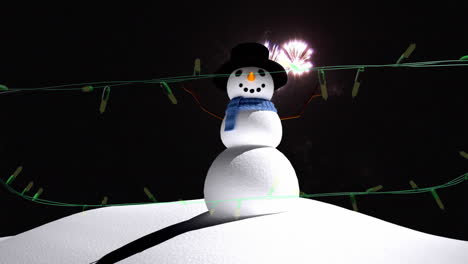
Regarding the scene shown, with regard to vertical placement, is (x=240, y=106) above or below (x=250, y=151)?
above

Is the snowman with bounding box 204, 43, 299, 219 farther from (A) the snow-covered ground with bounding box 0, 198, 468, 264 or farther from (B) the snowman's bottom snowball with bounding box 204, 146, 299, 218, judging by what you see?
(A) the snow-covered ground with bounding box 0, 198, 468, 264

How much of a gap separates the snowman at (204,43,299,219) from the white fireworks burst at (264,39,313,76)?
109mm

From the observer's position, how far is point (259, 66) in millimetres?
3582

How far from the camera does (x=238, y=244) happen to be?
8.97 feet

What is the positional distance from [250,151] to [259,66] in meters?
0.72

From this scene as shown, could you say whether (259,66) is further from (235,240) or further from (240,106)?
(235,240)

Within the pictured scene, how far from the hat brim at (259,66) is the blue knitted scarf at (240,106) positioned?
26 cm

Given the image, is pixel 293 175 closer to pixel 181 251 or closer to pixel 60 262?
pixel 181 251

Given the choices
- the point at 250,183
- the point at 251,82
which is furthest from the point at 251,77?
the point at 250,183

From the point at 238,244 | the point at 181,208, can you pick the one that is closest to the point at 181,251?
the point at 238,244

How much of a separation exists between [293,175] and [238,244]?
35.4 inches

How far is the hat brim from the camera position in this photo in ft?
11.7

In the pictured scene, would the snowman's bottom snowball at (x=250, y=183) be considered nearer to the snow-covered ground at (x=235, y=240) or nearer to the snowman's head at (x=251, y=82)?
the snow-covered ground at (x=235, y=240)

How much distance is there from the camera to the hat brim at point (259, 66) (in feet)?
11.7
